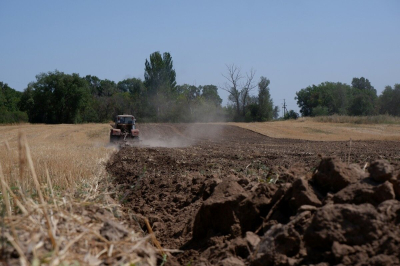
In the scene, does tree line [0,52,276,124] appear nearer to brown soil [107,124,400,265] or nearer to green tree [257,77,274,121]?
green tree [257,77,274,121]

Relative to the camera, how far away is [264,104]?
3322 inches

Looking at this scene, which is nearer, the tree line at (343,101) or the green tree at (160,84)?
the green tree at (160,84)

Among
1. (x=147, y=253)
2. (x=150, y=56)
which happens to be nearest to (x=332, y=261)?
(x=147, y=253)

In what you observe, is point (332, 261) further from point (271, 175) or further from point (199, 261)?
point (271, 175)

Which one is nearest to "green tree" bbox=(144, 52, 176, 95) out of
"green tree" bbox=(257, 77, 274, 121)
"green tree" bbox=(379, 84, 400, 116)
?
"green tree" bbox=(257, 77, 274, 121)

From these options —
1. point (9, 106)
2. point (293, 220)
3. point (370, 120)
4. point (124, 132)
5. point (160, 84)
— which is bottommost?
point (293, 220)

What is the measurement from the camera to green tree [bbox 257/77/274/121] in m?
84.1

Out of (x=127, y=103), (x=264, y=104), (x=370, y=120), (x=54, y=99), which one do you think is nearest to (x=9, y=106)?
(x=54, y=99)

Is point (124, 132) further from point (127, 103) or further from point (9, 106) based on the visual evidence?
point (9, 106)

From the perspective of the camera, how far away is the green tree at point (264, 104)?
84.1 metres


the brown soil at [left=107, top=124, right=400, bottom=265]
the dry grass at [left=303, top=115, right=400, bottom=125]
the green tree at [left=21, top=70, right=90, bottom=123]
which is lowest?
the brown soil at [left=107, top=124, right=400, bottom=265]

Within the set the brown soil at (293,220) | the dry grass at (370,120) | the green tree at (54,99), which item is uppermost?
the green tree at (54,99)

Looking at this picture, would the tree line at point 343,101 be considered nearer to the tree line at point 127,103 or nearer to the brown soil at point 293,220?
the tree line at point 127,103

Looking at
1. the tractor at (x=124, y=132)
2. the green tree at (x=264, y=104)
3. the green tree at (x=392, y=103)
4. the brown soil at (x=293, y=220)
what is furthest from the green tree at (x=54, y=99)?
the brown soil at (x=293, y=220)
